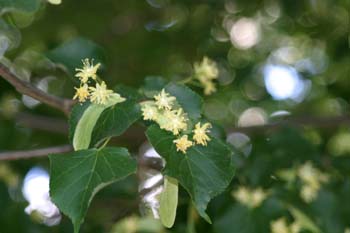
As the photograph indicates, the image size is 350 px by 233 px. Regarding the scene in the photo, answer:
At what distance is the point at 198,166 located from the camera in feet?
3.81

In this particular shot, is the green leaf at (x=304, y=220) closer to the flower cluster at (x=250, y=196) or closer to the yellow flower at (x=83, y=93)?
the flower cluster at (x=250, y=196)

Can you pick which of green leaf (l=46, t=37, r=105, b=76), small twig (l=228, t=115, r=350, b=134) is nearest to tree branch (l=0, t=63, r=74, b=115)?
green leaf (l=46, t=37, r=105, b=76)

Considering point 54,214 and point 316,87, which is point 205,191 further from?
point 316,87

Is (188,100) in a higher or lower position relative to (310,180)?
higher

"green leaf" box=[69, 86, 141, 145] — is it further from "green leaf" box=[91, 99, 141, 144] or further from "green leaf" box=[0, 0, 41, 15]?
"green leaf" box=[0, 0, 41, 15]

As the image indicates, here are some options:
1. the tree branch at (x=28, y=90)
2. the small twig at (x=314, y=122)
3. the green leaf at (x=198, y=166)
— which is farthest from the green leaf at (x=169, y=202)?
the small twig at (x=314, y=122)

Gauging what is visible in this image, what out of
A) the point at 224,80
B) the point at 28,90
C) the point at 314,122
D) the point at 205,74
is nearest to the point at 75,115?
the point at 28,90

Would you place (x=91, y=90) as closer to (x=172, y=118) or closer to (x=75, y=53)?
(x=172, y=118)

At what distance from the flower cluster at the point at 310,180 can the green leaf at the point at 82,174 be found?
2.46 feet

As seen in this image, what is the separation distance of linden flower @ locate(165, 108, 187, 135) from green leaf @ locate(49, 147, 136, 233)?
0.09 m

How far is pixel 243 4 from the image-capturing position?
2.64 m

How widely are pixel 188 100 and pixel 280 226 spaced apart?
20.3 inches

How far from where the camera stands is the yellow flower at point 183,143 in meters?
1.15

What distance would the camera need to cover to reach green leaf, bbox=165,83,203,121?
1.24 metres
